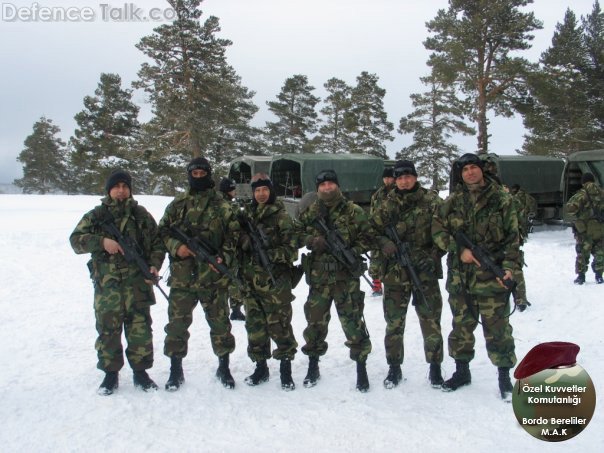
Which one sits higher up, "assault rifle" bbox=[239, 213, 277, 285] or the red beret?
"assault rifle" bbox=[239, 213, 277, 285]

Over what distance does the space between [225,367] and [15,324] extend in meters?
3.25

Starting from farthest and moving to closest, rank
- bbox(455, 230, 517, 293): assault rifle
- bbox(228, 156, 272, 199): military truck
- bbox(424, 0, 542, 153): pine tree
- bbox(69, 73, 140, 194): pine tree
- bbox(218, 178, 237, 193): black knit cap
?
bbox(69, 73, 140, 194): pine tree < bbox(424, 0, 542, 153): pine tree < bbox(228, 156, 272, 199): military truck < bbox(218, 178, 237, 193): black knit cap < bbox(455, 230, 517, 293): assault rifle

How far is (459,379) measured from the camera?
3795 mm

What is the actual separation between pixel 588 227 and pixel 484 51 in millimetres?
13917

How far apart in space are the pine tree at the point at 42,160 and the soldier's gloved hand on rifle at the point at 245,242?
4395 cm

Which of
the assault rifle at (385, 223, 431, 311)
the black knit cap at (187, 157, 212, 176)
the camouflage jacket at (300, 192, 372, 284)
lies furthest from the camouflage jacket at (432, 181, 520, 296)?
the black knit cap at (187, 157, 212, 176)

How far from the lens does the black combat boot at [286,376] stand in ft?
12.7

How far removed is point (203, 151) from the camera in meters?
26.1

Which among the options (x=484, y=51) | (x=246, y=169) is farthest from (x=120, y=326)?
(x=484, y=51)

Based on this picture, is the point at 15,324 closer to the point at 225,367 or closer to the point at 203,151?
the point at 225,367

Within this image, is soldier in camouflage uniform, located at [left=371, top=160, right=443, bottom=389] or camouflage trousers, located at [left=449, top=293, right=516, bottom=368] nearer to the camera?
camouflage trousers, located at [left=449, top=293, right=516, bottom=368]

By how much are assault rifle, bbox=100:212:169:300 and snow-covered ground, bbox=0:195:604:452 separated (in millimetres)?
1005

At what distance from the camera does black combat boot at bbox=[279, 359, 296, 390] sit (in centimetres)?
387

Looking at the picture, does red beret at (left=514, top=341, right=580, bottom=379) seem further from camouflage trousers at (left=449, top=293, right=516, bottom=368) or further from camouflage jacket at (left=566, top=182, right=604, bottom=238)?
camouflage jacket at (left=566, top=182, right=604, bottom=238)
